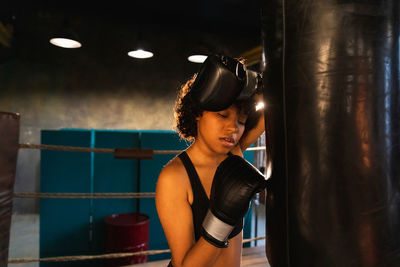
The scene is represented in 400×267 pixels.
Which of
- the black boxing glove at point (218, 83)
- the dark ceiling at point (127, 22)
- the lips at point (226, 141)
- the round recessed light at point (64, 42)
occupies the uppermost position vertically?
the dark ceiling at point (127, 22)

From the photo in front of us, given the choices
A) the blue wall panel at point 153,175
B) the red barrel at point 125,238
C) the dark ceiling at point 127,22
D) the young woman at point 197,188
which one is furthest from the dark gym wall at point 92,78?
the young woman at point 197,188

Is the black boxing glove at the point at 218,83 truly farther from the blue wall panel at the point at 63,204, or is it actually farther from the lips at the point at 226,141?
the blue wall panel at the point at 63,204

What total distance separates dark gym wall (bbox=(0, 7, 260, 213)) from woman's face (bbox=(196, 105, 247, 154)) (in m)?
4.39

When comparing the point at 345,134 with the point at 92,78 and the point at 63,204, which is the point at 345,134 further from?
the point at 92,78

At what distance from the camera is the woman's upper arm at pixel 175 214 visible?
813 millimetres

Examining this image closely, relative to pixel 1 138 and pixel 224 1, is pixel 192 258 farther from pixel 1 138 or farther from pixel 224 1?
pixel 224 1

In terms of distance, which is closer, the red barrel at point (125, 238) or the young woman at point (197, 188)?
the young woman at point (197, 188)

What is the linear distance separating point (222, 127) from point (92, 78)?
18.1 feet

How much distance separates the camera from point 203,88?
758 mm

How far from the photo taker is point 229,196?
65 cm

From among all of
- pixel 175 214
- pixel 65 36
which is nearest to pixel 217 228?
pixel 175 214

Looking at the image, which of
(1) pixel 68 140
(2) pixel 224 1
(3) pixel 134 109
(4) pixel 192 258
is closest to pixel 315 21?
(4) pixel 192 258

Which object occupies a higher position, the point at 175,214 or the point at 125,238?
the point at 175,214

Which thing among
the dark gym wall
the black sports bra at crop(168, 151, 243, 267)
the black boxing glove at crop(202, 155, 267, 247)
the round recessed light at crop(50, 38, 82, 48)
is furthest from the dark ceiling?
the black boxing glove at crop(202, 155, 267, 247)
